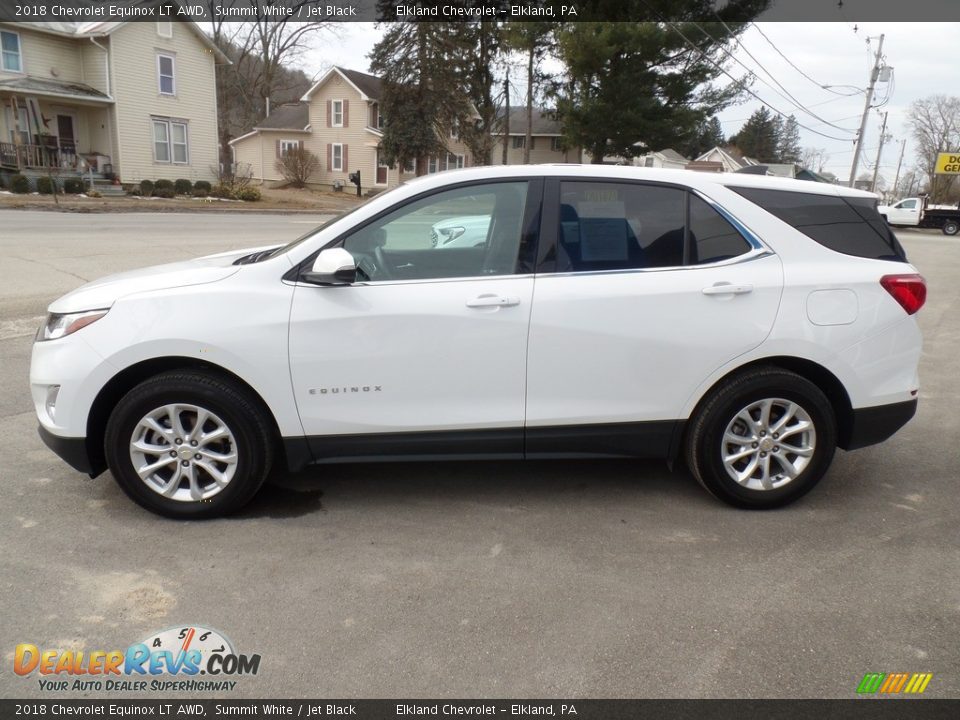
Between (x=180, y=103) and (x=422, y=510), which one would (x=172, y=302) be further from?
(x=180, y=103)

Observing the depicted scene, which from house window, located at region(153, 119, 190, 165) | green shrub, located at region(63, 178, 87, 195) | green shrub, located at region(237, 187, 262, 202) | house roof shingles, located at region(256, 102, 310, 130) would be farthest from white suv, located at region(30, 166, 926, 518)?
house roof shingles, located at region(256, 102, 310, 130)

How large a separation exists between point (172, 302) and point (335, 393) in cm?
90

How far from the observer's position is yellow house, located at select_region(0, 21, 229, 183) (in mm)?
28453

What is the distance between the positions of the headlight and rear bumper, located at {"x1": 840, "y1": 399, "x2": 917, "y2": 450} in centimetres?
395

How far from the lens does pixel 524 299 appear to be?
3.65 meters

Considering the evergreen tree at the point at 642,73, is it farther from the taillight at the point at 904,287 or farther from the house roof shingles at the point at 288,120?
the taillight at the point at 904,287

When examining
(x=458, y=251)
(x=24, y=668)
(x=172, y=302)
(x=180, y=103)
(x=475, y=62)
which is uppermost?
(x=475, y=62)

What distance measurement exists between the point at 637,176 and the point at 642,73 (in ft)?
97.4

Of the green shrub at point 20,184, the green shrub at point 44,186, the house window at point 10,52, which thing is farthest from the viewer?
the house window at point 10,52

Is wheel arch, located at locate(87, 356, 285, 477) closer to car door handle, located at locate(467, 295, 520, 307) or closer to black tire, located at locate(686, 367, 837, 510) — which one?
car door handle, located at locate(467, 295, 520, 307)

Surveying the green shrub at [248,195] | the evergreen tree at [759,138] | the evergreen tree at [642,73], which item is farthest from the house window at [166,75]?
the evergreen tree at [759,138]

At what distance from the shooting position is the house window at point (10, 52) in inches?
1102

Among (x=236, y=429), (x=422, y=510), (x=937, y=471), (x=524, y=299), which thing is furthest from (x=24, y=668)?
(x=937, y=471)

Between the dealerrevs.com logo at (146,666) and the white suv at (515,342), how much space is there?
1.02 metres
